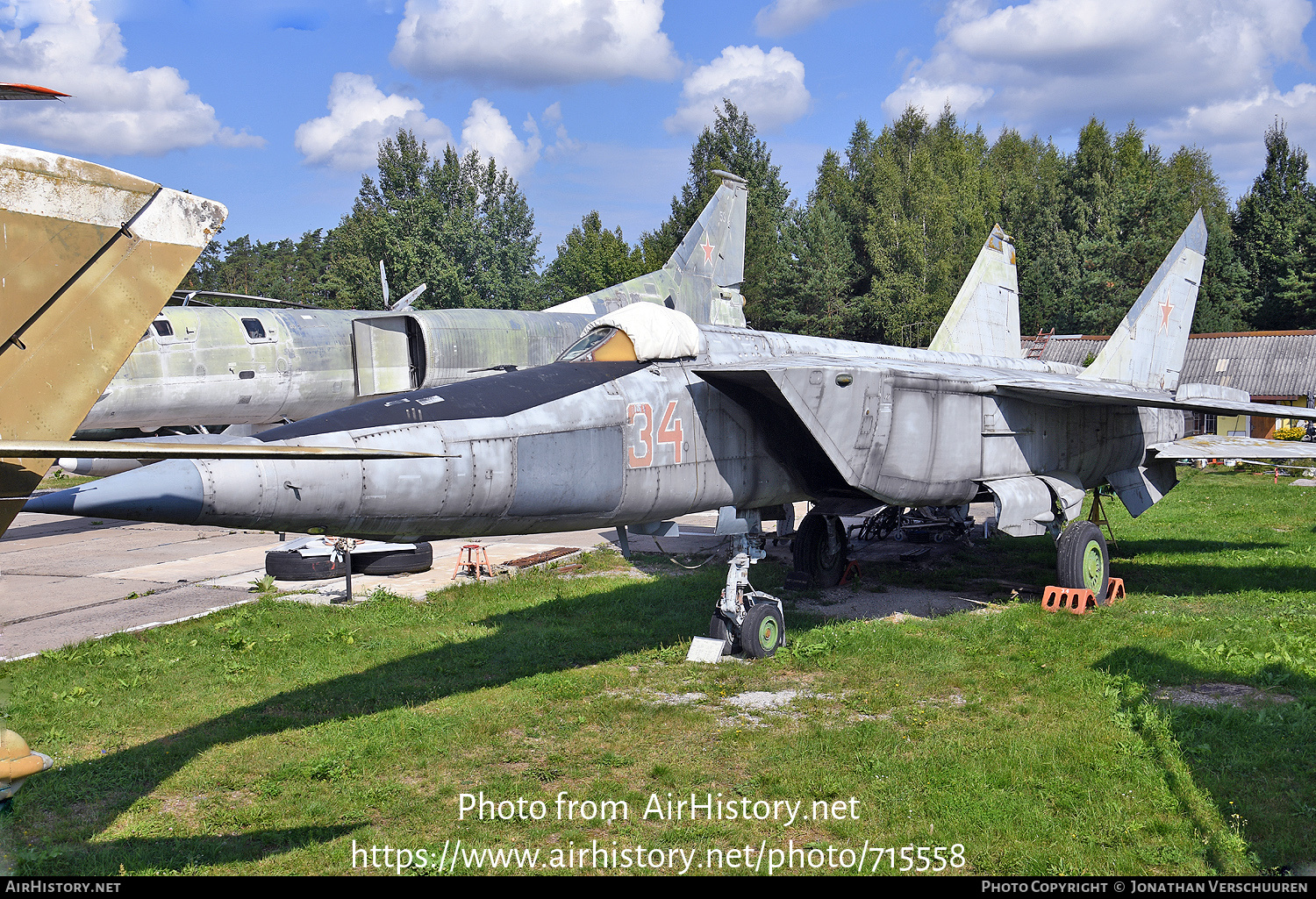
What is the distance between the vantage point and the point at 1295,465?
28500mm

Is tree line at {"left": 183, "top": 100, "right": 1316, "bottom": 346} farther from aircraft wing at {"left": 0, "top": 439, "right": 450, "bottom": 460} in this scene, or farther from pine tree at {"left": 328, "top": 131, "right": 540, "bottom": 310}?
aircraft wing at {"left": 0, "top": 439, "right": 450, "bottom": 460}

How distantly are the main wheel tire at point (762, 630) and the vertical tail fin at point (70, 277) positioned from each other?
618 centimetres

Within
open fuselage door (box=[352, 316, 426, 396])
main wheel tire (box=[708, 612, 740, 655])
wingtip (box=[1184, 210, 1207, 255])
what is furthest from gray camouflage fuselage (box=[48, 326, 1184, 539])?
open fuselage door (box=[352, 316, 426, 396])

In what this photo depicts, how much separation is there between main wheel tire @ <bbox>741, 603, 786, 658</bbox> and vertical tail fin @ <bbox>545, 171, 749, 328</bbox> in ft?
40.8

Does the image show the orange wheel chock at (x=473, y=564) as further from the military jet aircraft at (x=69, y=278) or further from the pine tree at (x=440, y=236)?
the pine tree at (x=440, y=236)

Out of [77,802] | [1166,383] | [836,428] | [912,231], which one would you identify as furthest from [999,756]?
[912,231]

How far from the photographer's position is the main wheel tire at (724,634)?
9.52 metres

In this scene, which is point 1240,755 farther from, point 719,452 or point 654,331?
point 654,331

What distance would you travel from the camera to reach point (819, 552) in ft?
43.0

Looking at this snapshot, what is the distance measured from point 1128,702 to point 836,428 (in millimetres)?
3461
